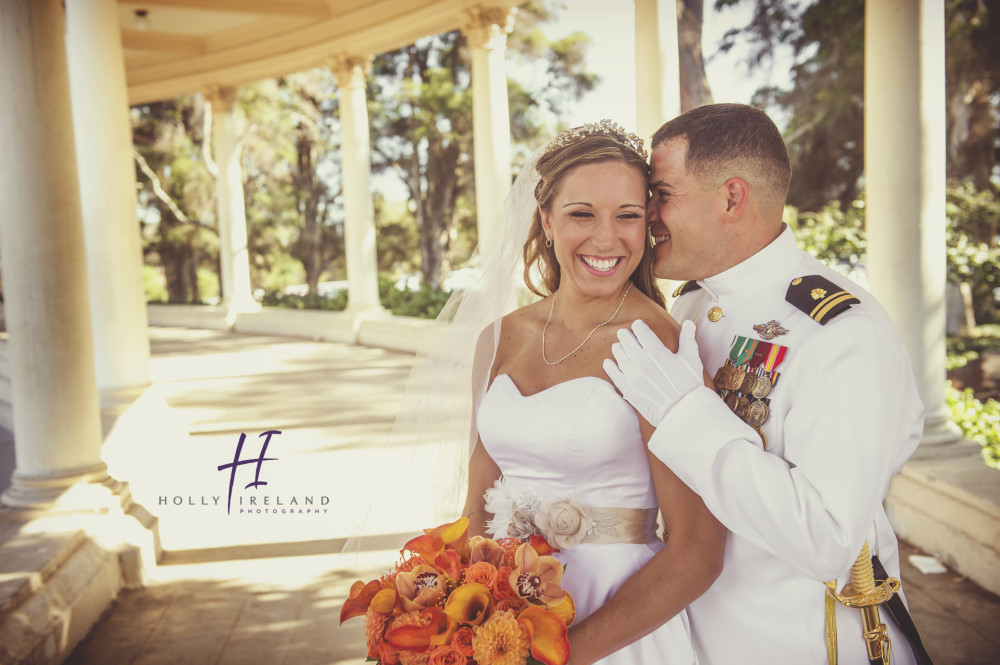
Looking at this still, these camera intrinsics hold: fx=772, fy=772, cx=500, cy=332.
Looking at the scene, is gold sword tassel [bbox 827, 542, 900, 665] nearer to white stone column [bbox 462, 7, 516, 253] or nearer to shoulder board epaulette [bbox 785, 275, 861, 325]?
shoulder board epaulette [bbox 785, 275, 861, 325]

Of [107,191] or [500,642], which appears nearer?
[500,642]

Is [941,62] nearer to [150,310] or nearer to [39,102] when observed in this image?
[39,102]

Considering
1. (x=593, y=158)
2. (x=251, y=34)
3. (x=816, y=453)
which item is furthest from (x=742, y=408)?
(x=251, y=34)

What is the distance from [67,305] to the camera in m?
7.00

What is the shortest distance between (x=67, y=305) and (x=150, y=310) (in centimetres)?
2835

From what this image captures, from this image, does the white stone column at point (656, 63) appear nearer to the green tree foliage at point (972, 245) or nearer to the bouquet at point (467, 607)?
the bouquet at point (467, 607)

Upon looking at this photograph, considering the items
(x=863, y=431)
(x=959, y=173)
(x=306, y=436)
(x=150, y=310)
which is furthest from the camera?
(x=150, y=310)

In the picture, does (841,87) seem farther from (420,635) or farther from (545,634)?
(420,635)

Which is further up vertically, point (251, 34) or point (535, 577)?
point (251, 34)

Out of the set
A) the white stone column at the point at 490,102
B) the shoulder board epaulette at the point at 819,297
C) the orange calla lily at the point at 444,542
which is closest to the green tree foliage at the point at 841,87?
the white stone column at the point at 490,102

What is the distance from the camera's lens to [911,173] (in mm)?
7473

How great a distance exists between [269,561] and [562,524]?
18.0 ft

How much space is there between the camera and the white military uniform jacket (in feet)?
7.64

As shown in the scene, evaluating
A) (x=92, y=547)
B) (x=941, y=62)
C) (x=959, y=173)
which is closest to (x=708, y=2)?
(x=959, y=173)
